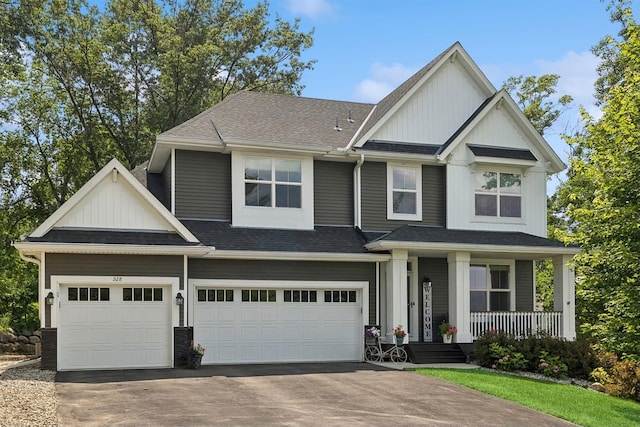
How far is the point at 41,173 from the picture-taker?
32.2 metres

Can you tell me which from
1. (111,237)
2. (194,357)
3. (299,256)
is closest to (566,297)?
(299,256)

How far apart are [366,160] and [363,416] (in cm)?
1072

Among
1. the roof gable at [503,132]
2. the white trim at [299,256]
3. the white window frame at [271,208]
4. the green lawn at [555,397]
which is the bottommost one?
the green lawn at [555,397]

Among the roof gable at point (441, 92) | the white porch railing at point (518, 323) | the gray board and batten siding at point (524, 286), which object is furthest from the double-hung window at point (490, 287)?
the roof gable at point (441, 92)

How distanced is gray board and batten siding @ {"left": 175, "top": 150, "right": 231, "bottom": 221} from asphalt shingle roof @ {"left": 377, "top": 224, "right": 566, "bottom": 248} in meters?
4.62

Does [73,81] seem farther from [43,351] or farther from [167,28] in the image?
[43,351]

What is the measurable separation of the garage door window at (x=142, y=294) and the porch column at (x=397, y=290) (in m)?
6.32

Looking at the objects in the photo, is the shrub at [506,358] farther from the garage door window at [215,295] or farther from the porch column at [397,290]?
the garage door window at [215,295]

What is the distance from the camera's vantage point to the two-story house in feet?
55.4

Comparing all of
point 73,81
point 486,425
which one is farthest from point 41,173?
point 486,425

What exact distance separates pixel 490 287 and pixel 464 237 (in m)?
2.44

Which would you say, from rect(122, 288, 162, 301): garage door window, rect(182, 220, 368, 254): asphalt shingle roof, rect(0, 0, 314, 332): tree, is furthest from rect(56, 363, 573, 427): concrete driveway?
rect(0, 0, 314, 332): tree

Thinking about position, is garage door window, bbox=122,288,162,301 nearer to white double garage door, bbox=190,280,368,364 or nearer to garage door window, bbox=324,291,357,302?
white double garage door, bbox=190,280,368,364

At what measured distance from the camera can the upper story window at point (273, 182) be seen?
1986 cm
